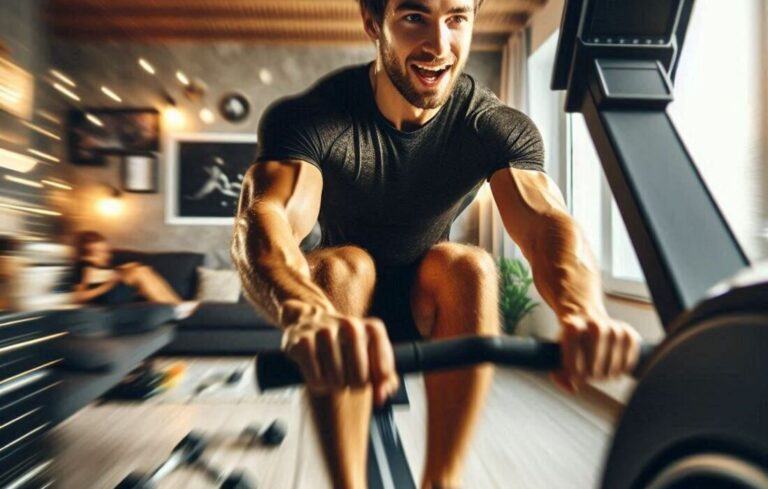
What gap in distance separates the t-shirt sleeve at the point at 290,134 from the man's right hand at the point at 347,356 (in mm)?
598

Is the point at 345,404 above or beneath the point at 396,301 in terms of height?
beneath

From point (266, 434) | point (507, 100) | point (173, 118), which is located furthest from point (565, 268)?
point (173, 118)

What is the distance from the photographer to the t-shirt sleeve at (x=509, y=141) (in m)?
1.18

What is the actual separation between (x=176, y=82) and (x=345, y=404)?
4.57m

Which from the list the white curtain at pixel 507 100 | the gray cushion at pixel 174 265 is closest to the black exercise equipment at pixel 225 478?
the gray cushion at pixel 174 265

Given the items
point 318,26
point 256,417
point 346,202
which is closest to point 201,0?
point 318,26

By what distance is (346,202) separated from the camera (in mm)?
1233

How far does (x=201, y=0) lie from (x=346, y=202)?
348cm

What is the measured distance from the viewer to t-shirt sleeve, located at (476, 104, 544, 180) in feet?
3.86

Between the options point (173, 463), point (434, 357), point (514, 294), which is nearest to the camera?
point (434, 357)

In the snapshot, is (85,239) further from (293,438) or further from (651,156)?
(651,156)

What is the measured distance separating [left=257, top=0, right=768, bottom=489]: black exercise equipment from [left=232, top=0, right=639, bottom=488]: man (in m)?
0.18

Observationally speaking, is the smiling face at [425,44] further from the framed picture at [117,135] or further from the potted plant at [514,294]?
the framed picture at [117,135]

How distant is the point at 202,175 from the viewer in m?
4.79
